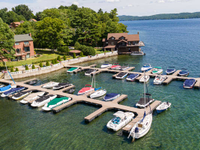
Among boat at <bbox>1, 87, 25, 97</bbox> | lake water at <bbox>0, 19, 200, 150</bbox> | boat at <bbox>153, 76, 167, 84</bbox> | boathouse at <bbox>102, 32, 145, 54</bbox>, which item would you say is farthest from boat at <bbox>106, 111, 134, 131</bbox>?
boathouse at <bbox>102, 32, 145, 54</bbox>

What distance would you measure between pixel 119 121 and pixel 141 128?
4167 mm

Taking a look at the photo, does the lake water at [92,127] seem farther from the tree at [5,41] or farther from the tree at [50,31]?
the tree at [50,31]

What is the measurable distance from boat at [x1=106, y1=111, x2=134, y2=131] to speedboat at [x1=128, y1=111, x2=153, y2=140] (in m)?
2.64

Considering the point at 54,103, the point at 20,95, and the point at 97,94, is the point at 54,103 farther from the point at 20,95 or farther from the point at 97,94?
the point at 20,95

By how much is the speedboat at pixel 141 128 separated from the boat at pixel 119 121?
2.64 m

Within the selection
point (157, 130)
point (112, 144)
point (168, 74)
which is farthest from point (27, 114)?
point (168, 74)

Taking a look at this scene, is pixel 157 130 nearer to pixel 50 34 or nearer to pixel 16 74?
pixel 16 74

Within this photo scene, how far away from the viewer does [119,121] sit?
111ft

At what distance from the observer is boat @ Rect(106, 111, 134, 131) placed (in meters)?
33.1

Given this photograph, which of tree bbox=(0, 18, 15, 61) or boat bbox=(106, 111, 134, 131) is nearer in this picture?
boat bbox=(106, 111, 134, 131)

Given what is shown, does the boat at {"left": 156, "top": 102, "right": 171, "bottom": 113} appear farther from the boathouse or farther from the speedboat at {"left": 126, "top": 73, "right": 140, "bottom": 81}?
the boathouse

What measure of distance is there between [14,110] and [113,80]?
30.3 m

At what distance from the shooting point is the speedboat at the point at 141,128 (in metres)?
30.5

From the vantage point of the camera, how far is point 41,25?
95438 millimetres
